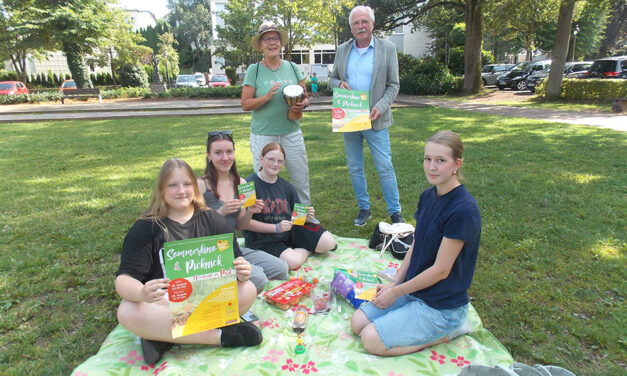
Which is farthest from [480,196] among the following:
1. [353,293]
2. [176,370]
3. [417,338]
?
[176,370]

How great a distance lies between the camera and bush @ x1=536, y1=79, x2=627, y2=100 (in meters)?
14.7

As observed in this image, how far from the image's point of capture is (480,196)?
5.46 m

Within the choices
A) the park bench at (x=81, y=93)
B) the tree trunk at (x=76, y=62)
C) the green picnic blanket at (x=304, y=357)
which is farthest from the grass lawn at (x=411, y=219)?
the tree trunk at (x=76, y=62)

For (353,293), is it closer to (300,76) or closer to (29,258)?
(300,76)

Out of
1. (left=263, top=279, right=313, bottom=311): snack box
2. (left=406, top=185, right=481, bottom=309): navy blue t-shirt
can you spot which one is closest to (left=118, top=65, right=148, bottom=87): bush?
(left=263, top=279, right=313, bottom=311): snack box

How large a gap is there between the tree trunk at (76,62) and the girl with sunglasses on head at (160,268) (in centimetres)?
2830

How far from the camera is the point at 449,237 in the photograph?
7.55 ft

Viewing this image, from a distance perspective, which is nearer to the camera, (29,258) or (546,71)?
(29,258)

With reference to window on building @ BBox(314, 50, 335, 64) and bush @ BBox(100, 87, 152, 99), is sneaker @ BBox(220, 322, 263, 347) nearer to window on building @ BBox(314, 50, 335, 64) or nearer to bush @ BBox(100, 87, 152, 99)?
bush @ BBox(100, 87, 152, 99)

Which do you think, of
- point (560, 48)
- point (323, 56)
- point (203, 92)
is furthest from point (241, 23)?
point (560, 48)

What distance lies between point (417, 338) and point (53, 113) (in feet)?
65.2

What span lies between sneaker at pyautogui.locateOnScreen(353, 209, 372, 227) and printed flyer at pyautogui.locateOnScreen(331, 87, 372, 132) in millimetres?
1160

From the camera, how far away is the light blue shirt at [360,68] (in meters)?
4.34

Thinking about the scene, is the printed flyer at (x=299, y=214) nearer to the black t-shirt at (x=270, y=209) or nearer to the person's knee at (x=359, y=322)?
the black t-shirt at (x=270, y=209)
